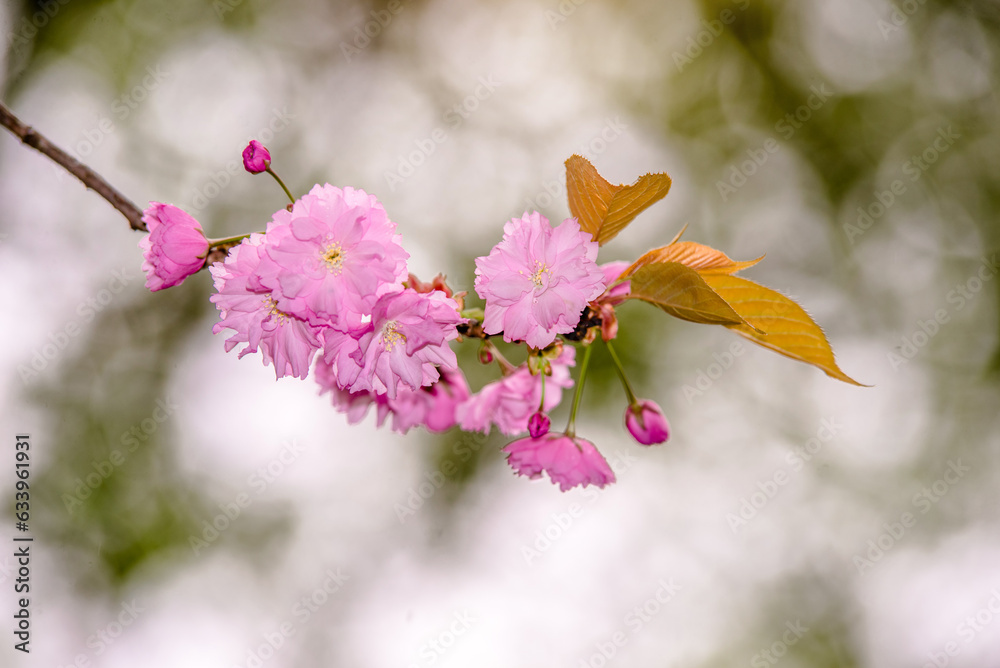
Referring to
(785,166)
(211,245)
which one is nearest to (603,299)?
(211,245)

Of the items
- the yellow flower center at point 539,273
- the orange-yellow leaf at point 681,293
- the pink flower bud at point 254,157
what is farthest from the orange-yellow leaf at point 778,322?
the pink flower bud at point 254,157

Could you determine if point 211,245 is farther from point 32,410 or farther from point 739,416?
point 739,416

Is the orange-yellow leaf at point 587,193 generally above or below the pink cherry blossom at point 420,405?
below
